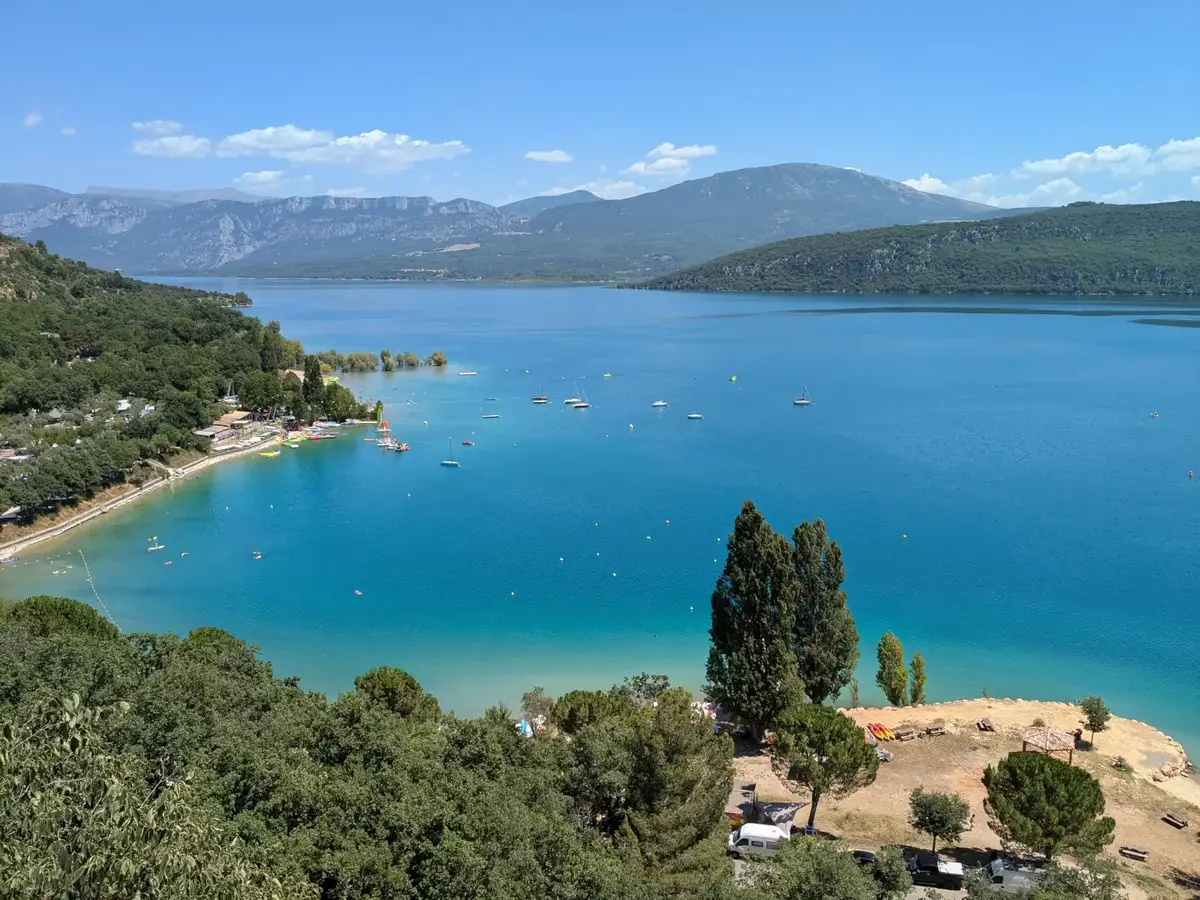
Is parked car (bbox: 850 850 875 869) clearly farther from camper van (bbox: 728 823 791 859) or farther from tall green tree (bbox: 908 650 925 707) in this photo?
tall green tree (bbox: 908 650 925 707)

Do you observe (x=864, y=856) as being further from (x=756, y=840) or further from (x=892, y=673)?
(x=892, y=673)

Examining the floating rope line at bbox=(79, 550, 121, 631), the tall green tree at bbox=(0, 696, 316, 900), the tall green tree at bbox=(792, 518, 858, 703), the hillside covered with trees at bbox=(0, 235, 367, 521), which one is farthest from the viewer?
the hillside covered with trees at bbox=(0, 235, 367, 521)

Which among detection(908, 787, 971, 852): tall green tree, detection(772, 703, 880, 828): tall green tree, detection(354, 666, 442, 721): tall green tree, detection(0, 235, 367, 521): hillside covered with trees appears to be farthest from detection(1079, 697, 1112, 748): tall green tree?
detection(0, 235, 367, 521): hillside covered with trees

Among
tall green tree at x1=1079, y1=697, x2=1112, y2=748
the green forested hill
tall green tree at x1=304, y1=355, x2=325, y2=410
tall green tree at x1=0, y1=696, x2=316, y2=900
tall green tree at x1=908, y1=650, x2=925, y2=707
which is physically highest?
the green forested hill

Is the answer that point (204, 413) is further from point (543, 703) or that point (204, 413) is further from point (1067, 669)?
point (1067, 669)

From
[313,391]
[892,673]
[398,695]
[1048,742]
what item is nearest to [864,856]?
[1048,742]

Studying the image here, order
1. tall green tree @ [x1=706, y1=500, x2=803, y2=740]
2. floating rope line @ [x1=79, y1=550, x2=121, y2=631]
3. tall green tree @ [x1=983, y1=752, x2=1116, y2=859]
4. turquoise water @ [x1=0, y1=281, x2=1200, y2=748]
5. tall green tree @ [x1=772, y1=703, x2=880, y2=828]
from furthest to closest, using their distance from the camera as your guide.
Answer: floating rope line @ [x1=79, y1=550, x2=121, y2=631], turquoise water @ [x1=0, y1=281, x2=1200, y2=748], tall green tree @ [x1=706, y1=500, x2=803, y2=740], tall green tree @ [x1=772, y1=703, x2=880, y2=828], tall green tree @ [x1=983, y1=752, x2=1116, y2=859]

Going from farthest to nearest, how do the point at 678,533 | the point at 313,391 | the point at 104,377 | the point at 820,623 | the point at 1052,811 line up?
the point at 313,391 < the point at 104,377 < the point at 678,533 < the point at 820,623 < the point at 1052,811
